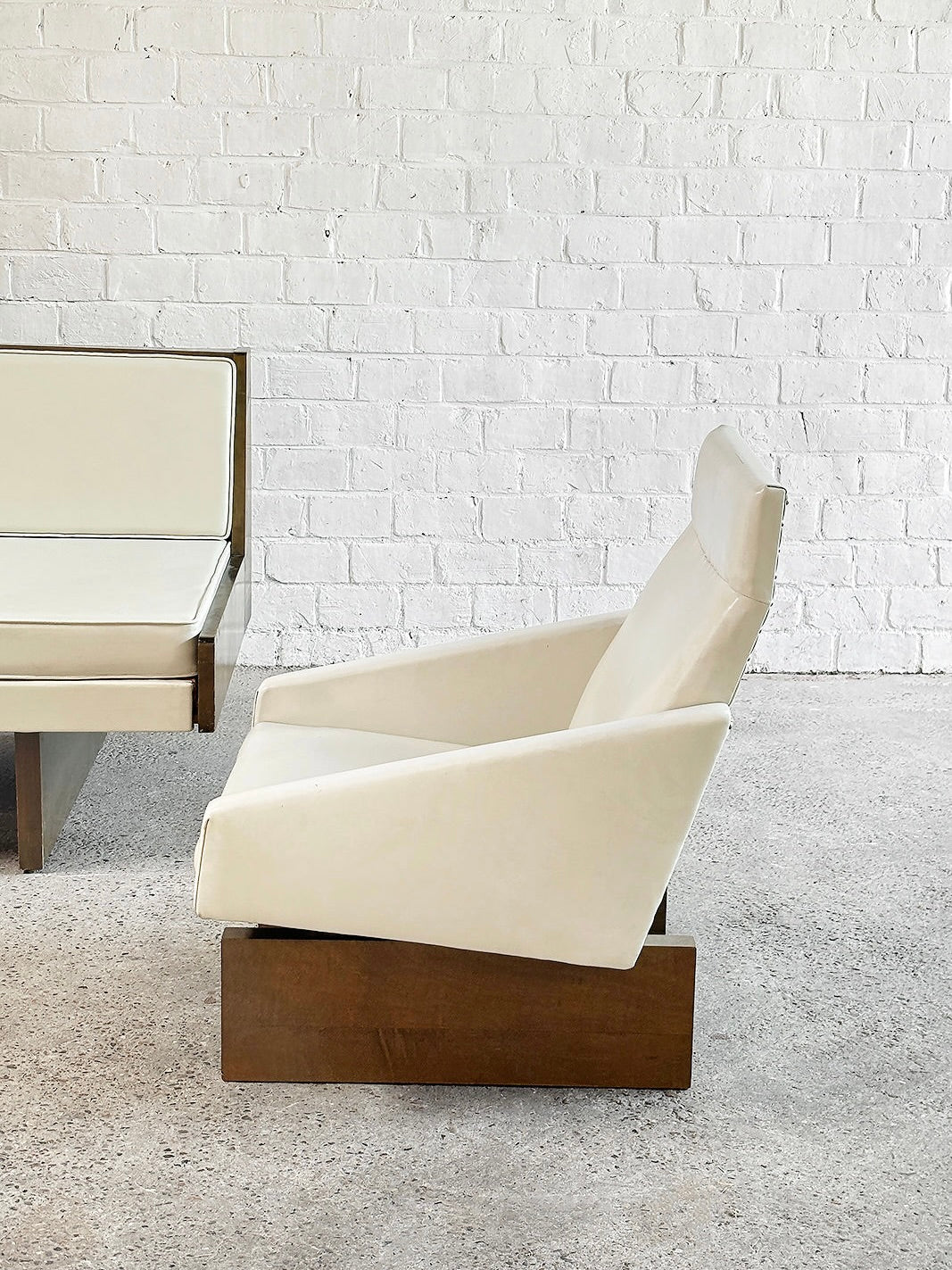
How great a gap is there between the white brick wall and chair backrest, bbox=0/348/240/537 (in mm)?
546

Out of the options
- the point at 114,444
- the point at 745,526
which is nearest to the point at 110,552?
the point at 114,444

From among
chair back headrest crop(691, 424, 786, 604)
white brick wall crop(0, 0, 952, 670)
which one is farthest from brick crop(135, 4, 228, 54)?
chair back headrest crop(691, 424, 786, 604)

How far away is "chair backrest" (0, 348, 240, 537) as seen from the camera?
3.21 m

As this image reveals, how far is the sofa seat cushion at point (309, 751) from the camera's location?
1965 mm

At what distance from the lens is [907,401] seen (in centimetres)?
389

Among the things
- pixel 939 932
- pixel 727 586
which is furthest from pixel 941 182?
pixel 727 586

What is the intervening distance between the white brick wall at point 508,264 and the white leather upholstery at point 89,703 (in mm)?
1523

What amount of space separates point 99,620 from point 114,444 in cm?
98

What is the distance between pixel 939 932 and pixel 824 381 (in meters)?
1.96

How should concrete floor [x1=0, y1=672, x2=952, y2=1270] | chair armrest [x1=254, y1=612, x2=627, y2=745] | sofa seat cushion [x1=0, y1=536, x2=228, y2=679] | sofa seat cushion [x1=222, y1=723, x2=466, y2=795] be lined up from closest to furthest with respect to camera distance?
concrete floor [x1=0, y1=672, x2=952, y2=1270]
sofa seat cushion [x1=222, y1=723, x2=466, y2=795]
chair armrest [x1=254, y1=612, x2=627, y2=745]
sofa seat cushion [x1=0, y1=536, x2=228, y2=679]

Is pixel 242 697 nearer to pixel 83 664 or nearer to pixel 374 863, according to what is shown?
pixel 83 664

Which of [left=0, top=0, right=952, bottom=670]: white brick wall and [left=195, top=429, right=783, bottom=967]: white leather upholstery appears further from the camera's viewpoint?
[left=0, top=0, right=952, bottom=670]: white brick wall

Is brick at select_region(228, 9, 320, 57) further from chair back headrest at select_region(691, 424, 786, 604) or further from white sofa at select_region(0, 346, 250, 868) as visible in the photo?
chair back headrest at select_region(691, 424, 786, 604)

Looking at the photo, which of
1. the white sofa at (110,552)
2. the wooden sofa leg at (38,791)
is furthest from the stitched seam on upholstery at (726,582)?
the wooden sofa leg at (38,791)
